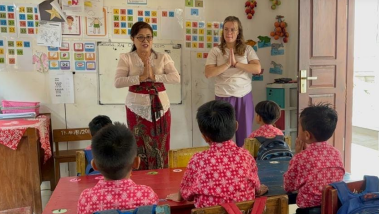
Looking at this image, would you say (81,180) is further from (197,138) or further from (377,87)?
(377,87)

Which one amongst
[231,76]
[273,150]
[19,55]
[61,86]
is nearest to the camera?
[273,150]

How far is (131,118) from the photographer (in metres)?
2.82

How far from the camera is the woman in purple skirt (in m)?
3.11

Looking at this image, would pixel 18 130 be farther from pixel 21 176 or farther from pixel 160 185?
pixel 160 185

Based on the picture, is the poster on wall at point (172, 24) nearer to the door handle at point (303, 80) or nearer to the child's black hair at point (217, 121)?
the door handle at point (303, 80)

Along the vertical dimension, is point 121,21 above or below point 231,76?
above

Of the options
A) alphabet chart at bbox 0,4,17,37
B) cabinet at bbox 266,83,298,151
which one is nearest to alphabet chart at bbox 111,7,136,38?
alphabet chart at bbox 0,4,17,37

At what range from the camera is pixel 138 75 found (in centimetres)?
278

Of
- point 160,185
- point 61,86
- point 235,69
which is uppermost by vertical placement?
point 235,69

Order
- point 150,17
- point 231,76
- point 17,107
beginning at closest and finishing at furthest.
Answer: point 231,76
point 17,107
point 150,17

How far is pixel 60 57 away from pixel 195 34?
1.45 m

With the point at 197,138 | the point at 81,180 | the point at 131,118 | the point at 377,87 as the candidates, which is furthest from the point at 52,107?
the point at 377,87

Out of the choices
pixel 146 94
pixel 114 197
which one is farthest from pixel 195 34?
pixel 114 197

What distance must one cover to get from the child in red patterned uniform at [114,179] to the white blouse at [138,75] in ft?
4.65
